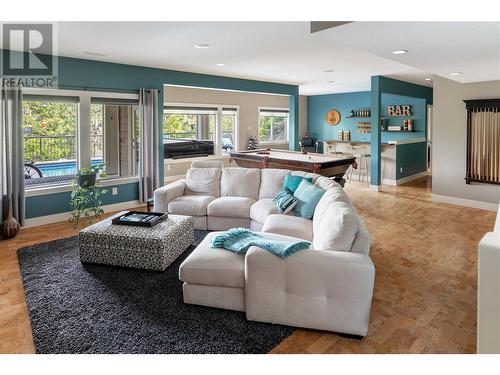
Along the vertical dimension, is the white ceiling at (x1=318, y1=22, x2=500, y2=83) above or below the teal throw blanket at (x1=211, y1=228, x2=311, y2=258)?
above

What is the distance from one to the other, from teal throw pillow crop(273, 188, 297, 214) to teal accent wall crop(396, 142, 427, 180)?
17.3 feet

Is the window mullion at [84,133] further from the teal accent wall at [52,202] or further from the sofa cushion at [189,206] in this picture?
the sofa cushion at [189,206]

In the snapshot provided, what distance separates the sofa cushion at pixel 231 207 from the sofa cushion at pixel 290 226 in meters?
0.74

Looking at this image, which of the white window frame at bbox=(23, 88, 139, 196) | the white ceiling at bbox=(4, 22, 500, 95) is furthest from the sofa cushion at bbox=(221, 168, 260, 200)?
the white window frame at bbox=(23, 88, 139, 196)

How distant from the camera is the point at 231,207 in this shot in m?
4.77

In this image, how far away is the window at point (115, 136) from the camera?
238 inches

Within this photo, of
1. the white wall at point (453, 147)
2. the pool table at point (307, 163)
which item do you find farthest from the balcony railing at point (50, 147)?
the white wall at point (453, 147)

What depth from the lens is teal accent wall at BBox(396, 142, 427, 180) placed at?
888 centimetres

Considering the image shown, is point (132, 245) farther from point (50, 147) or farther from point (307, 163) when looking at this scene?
point (307, 163)

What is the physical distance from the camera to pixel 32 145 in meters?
5.42

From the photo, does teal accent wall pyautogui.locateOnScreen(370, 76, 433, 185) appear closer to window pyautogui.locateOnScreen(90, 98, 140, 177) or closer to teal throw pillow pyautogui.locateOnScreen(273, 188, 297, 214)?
teal throw pillow pyautogui.locateOnScreen(273, 188, 297, 214)

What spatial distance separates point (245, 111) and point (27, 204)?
22.3 ft
